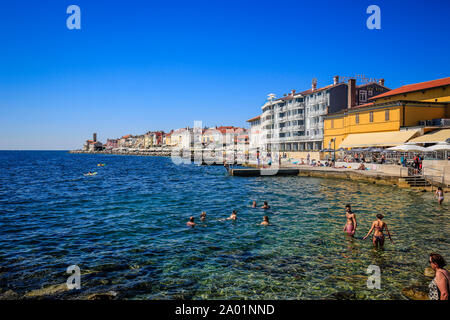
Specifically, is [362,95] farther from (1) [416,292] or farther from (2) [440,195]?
(1) [416,292]

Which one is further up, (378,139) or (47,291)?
(378,139)

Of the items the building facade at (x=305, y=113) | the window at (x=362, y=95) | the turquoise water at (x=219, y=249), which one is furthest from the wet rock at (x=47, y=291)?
the window at (x=362, y=95)

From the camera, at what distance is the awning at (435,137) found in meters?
31.0

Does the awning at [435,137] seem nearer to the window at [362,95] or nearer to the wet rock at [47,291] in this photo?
the window at [362,95]

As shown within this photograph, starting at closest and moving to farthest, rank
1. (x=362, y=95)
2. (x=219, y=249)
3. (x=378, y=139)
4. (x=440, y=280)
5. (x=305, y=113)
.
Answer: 1. (x=440, y=280)
2. (x=219, y=249)
3. (x=378, y=139)
4. (x=362, y=95)
5. (x=305, y=113)

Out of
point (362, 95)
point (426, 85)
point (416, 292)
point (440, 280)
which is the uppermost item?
point (362, 95)

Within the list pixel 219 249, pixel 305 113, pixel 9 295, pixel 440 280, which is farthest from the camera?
pixel 305 113

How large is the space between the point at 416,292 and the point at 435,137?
3052 cm

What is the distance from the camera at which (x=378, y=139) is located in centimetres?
3862

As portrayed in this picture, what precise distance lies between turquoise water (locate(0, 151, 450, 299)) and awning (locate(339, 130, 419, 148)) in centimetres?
1390

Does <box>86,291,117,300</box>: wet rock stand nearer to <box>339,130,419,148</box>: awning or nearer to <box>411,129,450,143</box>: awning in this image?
<box>411,129,450,143</box>: awning

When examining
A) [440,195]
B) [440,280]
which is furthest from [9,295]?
[440,195]

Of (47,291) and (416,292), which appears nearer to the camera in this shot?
(416,292)
